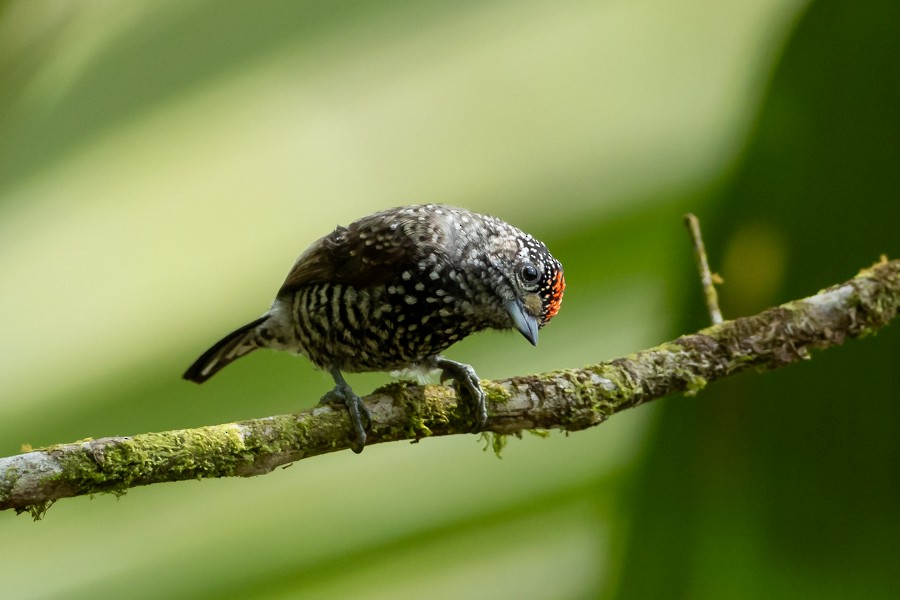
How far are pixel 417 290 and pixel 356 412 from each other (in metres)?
0.69

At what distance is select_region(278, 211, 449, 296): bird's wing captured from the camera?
3.22m

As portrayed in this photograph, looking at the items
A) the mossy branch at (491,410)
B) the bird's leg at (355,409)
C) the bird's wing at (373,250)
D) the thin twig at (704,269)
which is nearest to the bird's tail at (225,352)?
the bird's wing at (373,250)

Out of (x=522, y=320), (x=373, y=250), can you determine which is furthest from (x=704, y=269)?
(x=373, y=250)

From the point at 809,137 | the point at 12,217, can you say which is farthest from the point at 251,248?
the point at 809,137

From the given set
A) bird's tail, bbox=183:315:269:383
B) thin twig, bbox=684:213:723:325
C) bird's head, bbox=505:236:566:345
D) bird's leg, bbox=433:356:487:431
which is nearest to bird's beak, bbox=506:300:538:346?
bird's head, bbox=505:236:566:345

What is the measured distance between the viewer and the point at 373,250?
3.29 m

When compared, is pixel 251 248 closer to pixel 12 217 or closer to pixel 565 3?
pixel 12 217

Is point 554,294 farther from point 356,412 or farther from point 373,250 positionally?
point 356,412

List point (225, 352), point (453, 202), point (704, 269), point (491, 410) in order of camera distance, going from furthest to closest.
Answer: point (453, 202) < point (225, 352) < point (704, 269) < point (491, 410)

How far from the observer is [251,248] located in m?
3.86

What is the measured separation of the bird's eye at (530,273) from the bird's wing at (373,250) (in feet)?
1.01

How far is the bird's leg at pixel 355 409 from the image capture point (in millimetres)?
2578

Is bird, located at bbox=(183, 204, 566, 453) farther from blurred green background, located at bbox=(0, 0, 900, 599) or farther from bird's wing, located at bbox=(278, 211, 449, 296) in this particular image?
blurred green background, located at bbox=(0, 0, 900, 599)

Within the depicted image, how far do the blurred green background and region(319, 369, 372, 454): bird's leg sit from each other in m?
0.86
